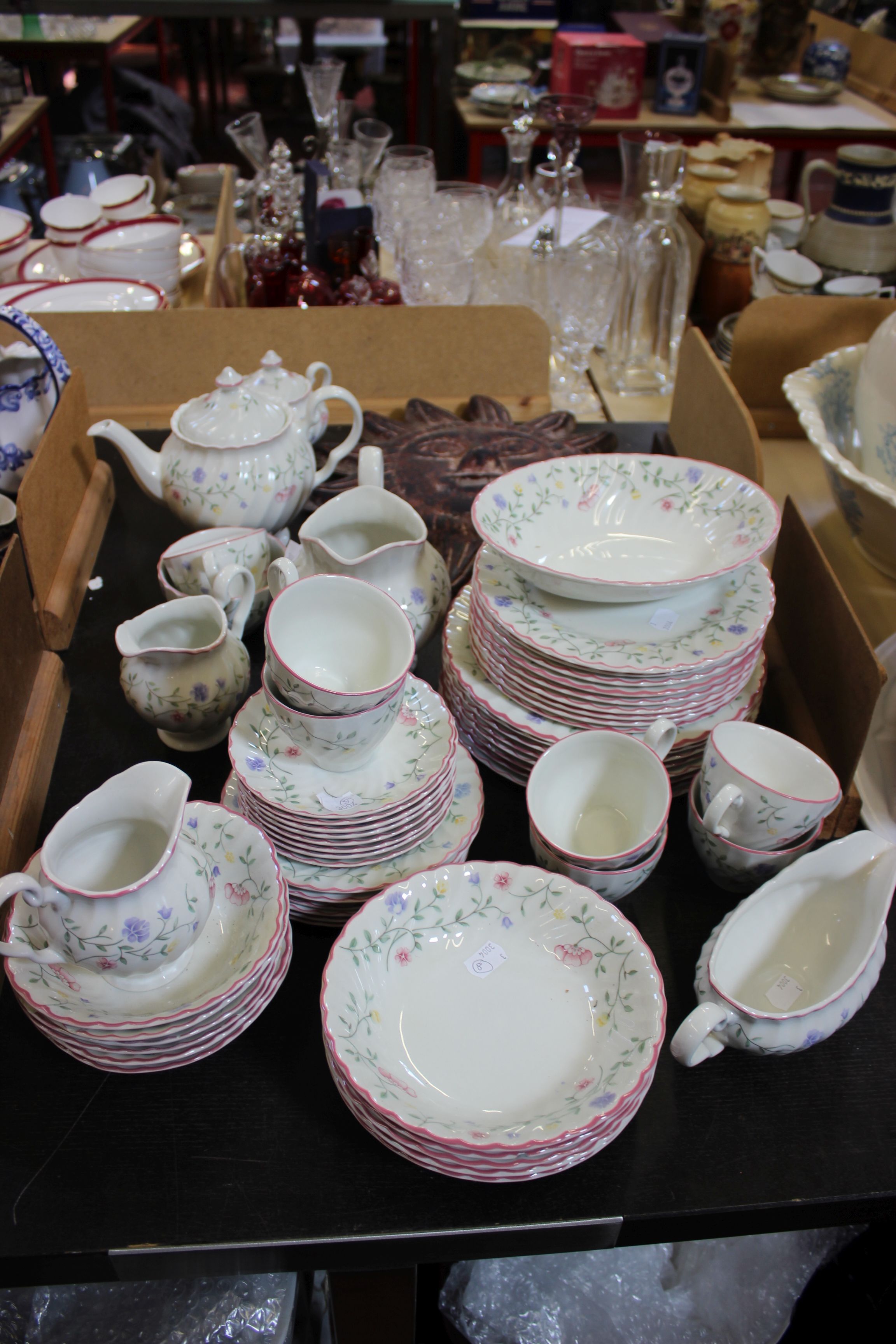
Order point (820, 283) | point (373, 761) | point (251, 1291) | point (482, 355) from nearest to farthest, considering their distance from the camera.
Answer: point (373, 761) → point (251, 1291) → point (482, 355) → point (820, 283)

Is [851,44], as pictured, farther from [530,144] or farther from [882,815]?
[882,815]

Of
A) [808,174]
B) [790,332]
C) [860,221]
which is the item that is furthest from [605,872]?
[808,174]

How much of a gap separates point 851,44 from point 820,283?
261 cm

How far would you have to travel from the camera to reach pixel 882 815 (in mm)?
896

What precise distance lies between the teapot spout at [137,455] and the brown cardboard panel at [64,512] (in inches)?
3.3

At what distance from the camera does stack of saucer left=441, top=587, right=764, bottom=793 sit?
2.88 feet

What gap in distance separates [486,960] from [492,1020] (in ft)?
0.15

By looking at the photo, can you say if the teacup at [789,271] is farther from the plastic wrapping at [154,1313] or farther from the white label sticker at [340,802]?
the plastic wrapping at [154,1313]

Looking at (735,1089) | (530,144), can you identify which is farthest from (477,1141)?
(530,144)

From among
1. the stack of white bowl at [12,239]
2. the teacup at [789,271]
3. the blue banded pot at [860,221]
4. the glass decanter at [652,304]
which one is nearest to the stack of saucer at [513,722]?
the glass decanter at [652,304]

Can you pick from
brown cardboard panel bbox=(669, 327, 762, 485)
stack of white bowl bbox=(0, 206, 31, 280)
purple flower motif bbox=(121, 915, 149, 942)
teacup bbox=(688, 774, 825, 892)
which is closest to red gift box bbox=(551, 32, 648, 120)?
stack of white bowl bbox=(0, 206, 31, 280)

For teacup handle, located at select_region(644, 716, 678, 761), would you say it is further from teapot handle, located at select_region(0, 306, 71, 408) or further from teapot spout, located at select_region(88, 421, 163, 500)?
teapot handle, located at select_region(0, 306, 71, 408)

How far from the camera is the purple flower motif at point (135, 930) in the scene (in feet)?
2.15

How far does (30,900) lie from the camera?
63 cm
